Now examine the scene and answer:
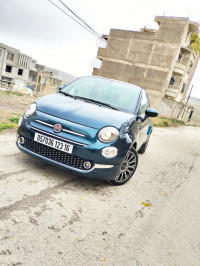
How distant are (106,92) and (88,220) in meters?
2.40

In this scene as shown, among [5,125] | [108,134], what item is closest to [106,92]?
[108,134]

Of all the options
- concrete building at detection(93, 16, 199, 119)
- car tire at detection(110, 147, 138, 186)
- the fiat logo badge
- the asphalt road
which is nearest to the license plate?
the fiat logo badge

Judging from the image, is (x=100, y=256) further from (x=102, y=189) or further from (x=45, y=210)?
(x=102, y=189)

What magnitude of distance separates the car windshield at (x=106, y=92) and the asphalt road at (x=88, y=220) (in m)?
1.41

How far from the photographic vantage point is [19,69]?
44.1 m

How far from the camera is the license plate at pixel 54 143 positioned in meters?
2.89

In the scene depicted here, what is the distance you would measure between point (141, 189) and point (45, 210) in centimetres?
186

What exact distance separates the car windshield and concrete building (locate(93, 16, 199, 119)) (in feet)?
79.5

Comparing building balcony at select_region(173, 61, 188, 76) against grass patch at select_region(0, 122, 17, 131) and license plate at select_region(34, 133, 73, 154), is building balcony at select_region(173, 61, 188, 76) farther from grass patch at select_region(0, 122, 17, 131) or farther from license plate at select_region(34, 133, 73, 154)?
license plate at select_region(34, 133, 73, 154)

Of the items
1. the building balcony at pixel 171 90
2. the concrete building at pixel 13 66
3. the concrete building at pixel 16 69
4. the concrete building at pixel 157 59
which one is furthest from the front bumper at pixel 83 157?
the concrete building at pixel 13 66

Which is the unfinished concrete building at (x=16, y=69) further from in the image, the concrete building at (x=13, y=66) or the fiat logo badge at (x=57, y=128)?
the fiat logo badge at (x=57, y=128)

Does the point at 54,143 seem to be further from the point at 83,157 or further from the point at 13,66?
the point at 13,66

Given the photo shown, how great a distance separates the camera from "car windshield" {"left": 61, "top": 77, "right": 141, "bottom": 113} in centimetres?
377

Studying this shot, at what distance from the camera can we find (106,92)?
4012 millimetres
